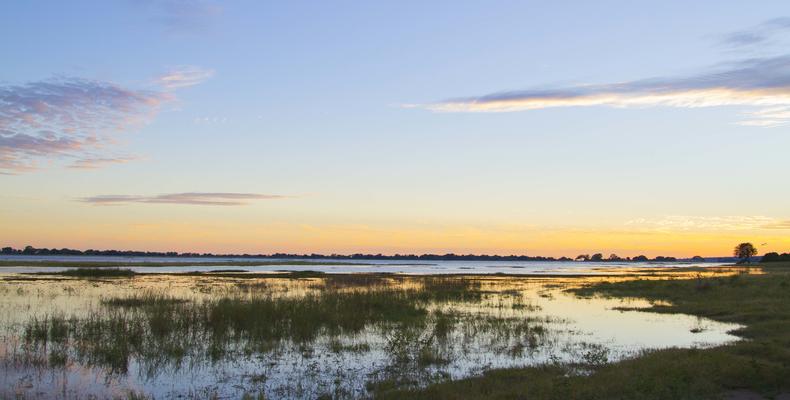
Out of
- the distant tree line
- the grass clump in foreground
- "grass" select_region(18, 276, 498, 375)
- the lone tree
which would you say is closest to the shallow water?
"grass" select_region(18, 276, 498, 375)

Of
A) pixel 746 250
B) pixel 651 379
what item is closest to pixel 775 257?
pixel 746 250

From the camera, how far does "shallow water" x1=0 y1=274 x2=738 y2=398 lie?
591 inches

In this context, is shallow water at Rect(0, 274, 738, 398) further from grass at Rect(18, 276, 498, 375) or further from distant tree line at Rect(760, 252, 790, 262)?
distant tree line at Rect(760, 252, 790, 262)

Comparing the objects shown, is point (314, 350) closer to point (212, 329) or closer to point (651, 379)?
point (212, 329)

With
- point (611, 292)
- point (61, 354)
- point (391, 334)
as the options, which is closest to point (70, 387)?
point (61, 354)

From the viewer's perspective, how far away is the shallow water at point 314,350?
49.2 ft

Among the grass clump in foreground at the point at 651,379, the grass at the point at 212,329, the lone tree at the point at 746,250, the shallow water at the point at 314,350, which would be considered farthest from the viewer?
the lone tree at the point at 746,250

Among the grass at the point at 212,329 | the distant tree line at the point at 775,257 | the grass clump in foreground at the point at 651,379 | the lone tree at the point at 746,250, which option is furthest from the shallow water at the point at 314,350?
the lone tree at the point at 746,250

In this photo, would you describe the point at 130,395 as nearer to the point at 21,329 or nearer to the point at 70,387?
the point at 70,387

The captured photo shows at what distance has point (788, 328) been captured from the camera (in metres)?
23.0

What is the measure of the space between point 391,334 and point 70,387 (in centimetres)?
1209

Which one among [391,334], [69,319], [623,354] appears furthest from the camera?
[69,319]

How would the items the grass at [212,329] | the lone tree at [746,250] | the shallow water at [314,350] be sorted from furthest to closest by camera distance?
1. the lone tree at [746,250]
2. the grass at [212,329]
3. the shallow water at [314,350]

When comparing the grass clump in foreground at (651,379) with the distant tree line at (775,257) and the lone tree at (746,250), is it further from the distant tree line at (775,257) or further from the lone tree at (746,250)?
the lone tree at (746,250)
